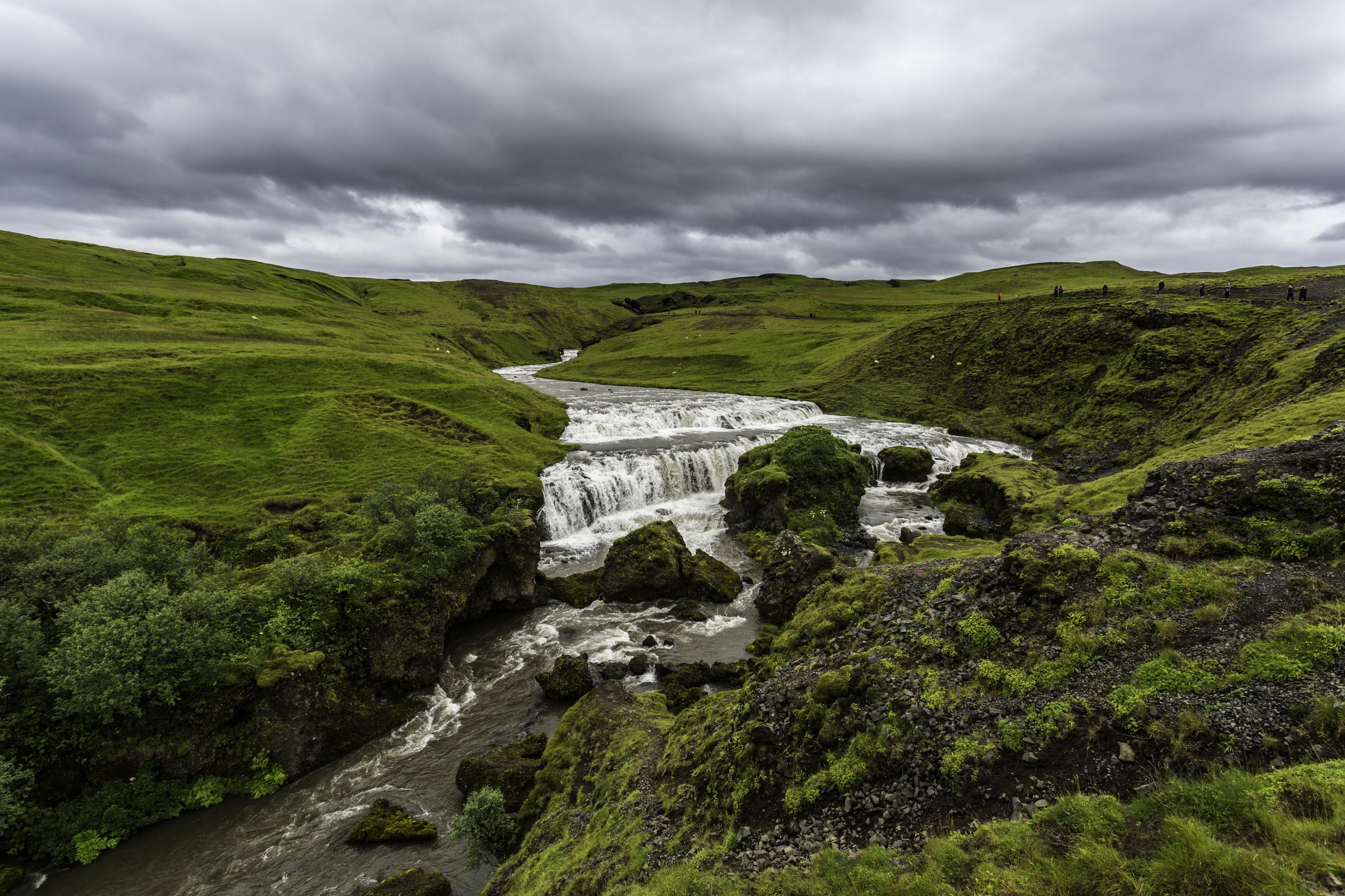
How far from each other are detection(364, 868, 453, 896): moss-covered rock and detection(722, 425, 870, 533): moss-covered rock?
28.8 meters

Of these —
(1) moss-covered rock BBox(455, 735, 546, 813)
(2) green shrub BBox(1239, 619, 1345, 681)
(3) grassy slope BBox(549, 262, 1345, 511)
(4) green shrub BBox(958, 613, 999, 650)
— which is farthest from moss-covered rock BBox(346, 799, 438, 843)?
(3) grassy slope BBox(549, 262, 1345, 511)

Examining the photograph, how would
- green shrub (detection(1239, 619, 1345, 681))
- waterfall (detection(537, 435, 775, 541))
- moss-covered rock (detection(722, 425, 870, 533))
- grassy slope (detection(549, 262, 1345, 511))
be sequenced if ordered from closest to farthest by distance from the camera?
green shrub (detection(1239, 619, 1345, 681)), moss-covered rock (detection(722, 425, 870, 533)), grassy slope (detection(549, 262, 1345, 511)), waterfall (detection(537, 435, 775, 541))

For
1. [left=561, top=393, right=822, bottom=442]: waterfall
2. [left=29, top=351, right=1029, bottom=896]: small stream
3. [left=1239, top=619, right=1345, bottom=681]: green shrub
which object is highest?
[left=1239, top=619, right=1345, bottom=681]: green shrub

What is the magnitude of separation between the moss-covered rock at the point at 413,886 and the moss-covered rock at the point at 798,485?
28813 mm

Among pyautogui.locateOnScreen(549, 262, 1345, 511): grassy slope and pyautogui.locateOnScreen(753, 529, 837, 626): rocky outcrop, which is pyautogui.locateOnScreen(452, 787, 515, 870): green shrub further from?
→ pyautogui.locateOnScreen(549, 262, 1345, 511): grassy slope

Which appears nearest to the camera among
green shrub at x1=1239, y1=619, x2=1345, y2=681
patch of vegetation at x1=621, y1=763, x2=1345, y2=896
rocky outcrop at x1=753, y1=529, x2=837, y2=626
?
patch of vegetation at x1=621, y1=763, x2=1345, y2=896

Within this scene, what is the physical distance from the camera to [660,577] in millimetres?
31750

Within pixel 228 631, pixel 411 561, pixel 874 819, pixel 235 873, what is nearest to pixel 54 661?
pixel 228 631

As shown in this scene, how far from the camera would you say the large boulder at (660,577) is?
31.7m

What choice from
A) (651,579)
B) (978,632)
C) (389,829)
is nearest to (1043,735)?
(978,632)

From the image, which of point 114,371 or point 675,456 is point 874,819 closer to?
point 675,456

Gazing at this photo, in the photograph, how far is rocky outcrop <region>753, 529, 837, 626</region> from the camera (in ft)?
90.6

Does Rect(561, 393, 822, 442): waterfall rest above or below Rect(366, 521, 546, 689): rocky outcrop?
above

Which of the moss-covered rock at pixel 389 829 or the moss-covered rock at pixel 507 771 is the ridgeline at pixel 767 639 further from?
the moss-covered rock at pixel 389 829
